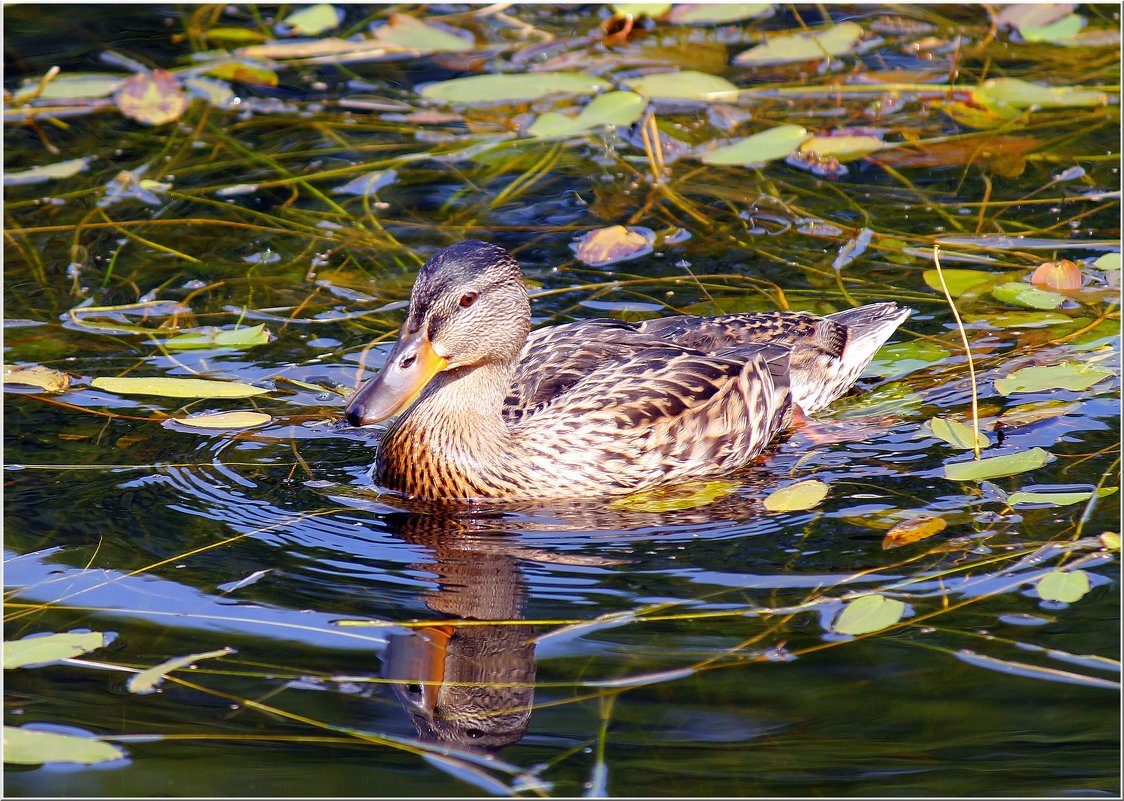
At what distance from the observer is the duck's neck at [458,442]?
6805 millimetres

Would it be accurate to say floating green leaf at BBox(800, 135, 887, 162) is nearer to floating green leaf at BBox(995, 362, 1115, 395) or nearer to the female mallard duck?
the female mallard duck

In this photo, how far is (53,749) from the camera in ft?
15.8

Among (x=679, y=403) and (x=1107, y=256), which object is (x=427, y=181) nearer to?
(x=679, y=403)

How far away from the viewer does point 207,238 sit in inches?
359

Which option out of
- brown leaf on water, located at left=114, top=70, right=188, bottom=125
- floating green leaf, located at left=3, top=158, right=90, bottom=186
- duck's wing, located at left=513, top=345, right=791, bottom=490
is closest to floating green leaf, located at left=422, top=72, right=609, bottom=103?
brown leaf on water, located at left=114, top=70, right=188, bottom=125

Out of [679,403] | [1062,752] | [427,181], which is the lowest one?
[1062,752]

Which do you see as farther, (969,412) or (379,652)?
(969,412)

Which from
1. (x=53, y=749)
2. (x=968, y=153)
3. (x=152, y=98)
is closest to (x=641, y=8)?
(x=968, y=153)

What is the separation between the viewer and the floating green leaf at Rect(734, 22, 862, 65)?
11055mm

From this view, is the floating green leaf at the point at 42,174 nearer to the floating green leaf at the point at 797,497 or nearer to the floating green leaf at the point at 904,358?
the floating green leaf at the point at 904,358

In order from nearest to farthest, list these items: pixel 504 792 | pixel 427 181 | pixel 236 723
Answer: pixel 504 792 < pixel 236 723 < pixel 427 181

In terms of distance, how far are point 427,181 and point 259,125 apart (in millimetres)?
1601

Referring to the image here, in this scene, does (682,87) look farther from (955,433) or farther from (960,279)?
(955,433)

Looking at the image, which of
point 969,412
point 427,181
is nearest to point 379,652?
point 969,412
